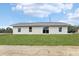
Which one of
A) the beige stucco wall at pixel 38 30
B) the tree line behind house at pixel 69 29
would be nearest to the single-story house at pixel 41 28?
the beige stucco wall at pixel 38 30

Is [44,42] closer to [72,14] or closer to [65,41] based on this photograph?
[65,41]

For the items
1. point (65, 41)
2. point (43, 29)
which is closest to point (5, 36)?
point (43, 29)

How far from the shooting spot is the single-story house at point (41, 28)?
7586 millimetres

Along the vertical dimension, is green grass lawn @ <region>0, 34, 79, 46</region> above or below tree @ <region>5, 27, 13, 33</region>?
below

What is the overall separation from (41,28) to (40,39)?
42cm

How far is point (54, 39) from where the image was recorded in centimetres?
767

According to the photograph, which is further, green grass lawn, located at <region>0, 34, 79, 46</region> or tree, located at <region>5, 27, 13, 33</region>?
green grass lawn, located at <region>0, 34, 79, 46</region>

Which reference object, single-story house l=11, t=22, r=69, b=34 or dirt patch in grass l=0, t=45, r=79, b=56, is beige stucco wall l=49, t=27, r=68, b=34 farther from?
dirt patch in grass l=0, t=45, r=79, b=56

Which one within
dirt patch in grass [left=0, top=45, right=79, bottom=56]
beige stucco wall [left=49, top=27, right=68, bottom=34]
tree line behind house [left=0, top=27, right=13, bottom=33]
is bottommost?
dirt patch in grass [left=0, top=45, right=79, bottom=56]

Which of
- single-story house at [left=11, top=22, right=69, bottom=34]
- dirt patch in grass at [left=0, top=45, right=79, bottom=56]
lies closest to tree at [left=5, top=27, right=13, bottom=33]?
single-story house at [left=11, top=22, right=69, bottom=34]

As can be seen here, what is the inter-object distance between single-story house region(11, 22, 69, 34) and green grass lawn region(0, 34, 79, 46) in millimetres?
158

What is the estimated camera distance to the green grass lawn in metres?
7.61

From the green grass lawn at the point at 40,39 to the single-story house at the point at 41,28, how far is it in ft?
0.52

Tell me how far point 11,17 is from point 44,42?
1537mm
